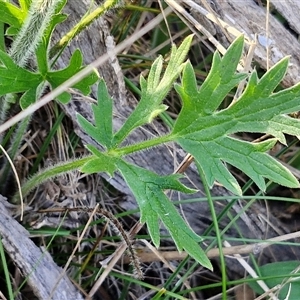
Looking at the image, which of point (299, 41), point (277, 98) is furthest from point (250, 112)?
point (299, 41)

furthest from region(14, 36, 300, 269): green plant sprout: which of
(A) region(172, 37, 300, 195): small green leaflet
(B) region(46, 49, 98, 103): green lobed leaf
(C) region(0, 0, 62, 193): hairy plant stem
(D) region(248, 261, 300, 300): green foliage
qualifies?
(D) region(248, 261, 300, 300): green foliage

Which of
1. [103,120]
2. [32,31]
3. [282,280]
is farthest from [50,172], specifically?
[282,280]

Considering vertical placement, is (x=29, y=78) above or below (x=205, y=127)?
below

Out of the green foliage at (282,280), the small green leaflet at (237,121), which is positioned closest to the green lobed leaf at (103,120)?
the small green leaflet at (237,121)

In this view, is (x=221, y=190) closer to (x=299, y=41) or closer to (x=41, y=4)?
(x=299, y=41)

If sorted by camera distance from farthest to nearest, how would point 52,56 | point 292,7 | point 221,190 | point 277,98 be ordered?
1. point 221,190
2. point 292,7
3. point 52,56
4. point 277,98

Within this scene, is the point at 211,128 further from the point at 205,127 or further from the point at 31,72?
the point at 31,72

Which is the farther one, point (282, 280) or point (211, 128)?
point (282, 280)
